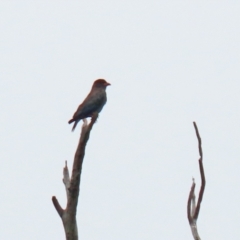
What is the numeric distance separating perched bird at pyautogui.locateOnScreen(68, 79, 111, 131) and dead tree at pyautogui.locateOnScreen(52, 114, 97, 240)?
4.68 meters

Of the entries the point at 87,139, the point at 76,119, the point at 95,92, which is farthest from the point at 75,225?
the point at 95,92

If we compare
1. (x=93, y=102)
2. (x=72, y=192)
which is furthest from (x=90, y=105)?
(x=72, y=192)

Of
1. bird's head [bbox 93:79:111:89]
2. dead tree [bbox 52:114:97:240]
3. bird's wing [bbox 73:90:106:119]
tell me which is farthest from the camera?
bird's head [bbox 93:79:111:89]

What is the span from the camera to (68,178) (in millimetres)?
7426

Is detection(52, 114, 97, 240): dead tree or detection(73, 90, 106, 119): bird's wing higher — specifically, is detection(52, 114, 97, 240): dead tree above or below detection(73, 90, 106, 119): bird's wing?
below

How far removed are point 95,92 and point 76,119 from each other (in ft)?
3.80

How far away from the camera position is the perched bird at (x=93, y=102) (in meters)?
12.3

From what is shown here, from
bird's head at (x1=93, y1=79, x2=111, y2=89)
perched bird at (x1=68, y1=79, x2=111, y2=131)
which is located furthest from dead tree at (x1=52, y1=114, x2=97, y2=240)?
bird's head at (x1=93, y1=79, x2=111, y2=89)

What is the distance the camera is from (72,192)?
720 cm

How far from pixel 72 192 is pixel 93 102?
5.68 m

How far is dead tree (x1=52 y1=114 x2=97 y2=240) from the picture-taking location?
6.98 m

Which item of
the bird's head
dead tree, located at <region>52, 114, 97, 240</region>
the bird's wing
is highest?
the bird's head

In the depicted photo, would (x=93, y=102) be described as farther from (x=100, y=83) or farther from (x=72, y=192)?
(x=72, y=192)

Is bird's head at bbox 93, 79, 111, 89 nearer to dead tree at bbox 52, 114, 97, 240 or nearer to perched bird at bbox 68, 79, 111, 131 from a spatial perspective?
perched bird at bbox 68, 79, 111, 131
